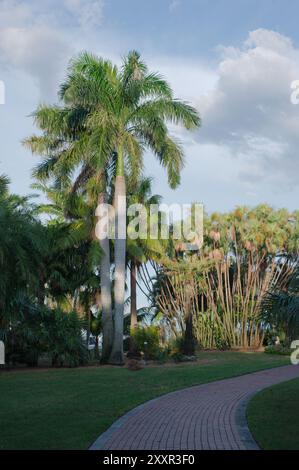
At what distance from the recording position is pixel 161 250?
107ft

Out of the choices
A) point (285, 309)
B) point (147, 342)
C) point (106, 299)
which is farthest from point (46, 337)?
point (285, 309)

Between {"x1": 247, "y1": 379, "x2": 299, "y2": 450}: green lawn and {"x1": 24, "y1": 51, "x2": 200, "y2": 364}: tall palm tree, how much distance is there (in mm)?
11258

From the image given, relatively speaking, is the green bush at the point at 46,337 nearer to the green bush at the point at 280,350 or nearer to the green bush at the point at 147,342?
the green bush at the point at 147,342

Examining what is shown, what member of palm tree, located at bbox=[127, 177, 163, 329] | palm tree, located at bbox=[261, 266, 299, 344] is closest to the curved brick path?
palm tree, located at bbox=[261, 266, 299, 344]

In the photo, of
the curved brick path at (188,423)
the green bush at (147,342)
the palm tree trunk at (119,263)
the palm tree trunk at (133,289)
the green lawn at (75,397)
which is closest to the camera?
the curved brick path at (188,423)

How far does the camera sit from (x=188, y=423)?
36.8 feet

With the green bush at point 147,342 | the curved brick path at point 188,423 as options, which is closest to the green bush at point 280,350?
A: the green bush at point 147,342

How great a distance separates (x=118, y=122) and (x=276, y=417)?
17028 millimetres

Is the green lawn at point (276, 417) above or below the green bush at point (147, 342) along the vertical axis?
below

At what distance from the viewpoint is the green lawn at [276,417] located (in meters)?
A: 9.39

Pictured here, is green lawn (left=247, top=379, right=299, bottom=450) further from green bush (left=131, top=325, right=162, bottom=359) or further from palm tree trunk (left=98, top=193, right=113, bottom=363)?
green bush (left=131, top=325, right=162, bottom=359)

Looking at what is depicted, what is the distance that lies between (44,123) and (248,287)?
15124 millimetres
